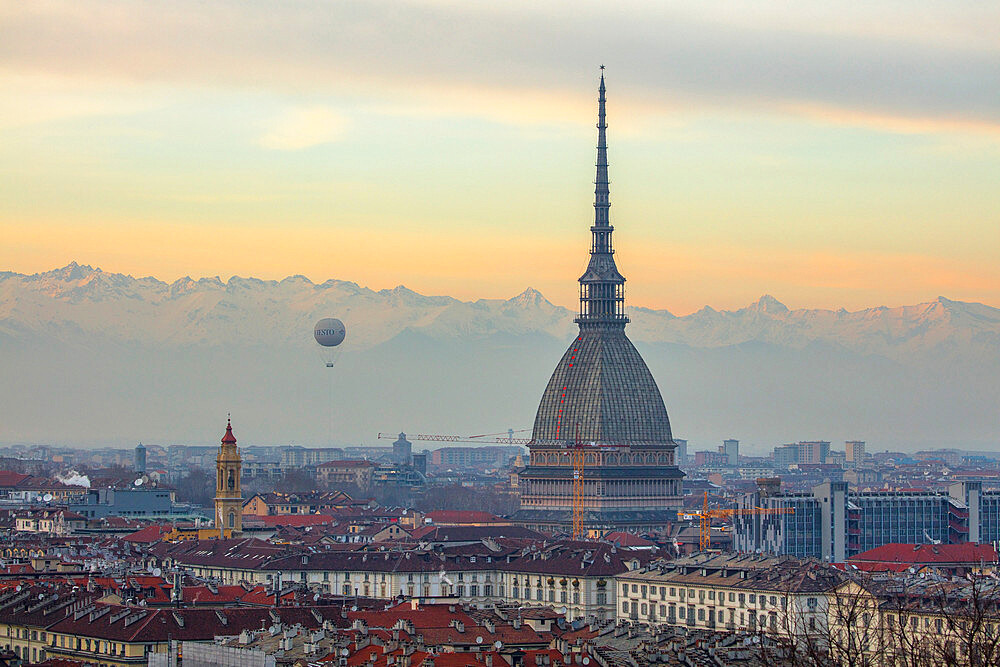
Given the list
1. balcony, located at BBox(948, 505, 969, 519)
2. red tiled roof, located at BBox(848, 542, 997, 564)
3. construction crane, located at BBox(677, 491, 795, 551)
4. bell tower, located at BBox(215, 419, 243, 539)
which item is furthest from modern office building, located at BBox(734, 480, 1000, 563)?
bell tower, located at BBox(215, 419, 243, 539)

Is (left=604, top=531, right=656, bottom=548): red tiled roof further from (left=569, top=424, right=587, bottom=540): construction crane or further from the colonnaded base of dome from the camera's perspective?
(left=569, top=424, right=587, bottom=540): construction crane

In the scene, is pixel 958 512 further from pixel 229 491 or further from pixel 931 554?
pixel 229 491

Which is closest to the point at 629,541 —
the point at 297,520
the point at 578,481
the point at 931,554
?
the point at 931,554

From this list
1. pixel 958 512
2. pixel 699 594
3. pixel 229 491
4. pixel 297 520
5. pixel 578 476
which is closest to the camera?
pixel 699 594

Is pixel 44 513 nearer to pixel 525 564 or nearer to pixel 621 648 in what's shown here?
pixel 525 564

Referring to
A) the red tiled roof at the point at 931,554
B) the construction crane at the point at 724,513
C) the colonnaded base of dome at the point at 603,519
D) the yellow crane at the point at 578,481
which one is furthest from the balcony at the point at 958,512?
the yellow crane at the point at 578,481
